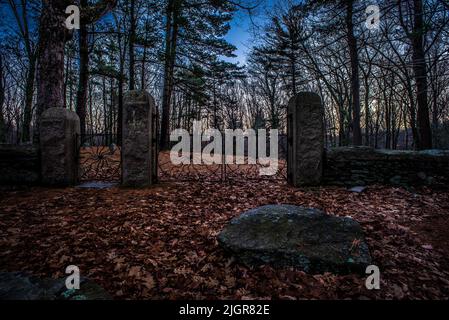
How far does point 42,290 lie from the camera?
1.91 m

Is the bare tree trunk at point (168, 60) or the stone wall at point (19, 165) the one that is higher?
the bare tree trunk at point (168, 60)

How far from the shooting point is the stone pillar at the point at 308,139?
5656 mm

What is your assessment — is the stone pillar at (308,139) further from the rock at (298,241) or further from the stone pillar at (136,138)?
the stone pillar at (136,138)

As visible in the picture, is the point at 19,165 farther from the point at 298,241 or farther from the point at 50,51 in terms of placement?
the point at 298,241

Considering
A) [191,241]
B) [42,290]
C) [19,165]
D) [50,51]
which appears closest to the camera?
[42,290]

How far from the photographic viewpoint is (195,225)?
3.69 metres

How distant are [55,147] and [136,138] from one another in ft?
6.00

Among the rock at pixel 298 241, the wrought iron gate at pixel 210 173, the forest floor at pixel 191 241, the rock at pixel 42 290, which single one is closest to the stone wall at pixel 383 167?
the forest floor at pixel 191 241

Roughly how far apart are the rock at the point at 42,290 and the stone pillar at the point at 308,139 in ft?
15.6

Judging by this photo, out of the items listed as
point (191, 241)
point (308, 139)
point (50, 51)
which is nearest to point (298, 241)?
point (191, 241)

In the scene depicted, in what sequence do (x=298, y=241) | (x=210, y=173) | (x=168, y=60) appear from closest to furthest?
(x=298, y=241) < (x=210, y=173) < (x=168, y=60)

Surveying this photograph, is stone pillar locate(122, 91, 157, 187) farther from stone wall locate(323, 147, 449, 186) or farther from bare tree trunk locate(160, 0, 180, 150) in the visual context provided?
bare tree trunk locate(160, 0, 180, 150)
